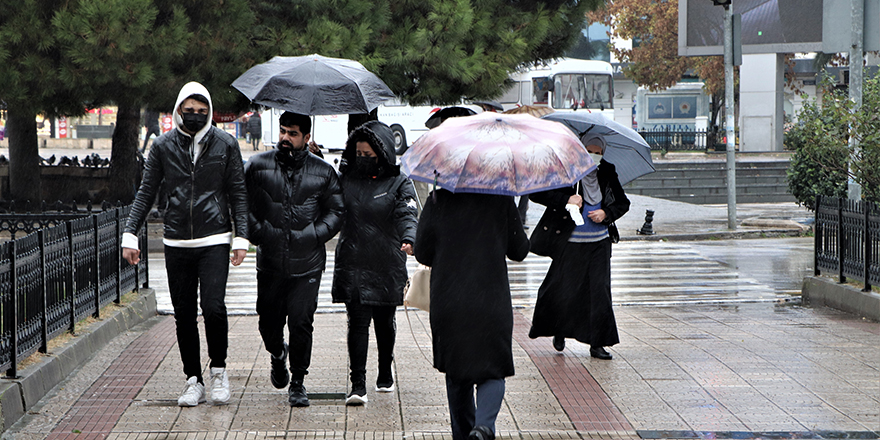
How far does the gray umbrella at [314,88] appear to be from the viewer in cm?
639

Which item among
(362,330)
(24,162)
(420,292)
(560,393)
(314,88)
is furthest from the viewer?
(24,162)

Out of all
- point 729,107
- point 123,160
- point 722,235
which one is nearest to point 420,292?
point 722,235

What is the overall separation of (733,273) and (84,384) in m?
9.74

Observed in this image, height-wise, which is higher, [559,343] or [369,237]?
[369,237]

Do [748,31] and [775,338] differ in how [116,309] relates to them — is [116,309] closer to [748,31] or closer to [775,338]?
[775,338]

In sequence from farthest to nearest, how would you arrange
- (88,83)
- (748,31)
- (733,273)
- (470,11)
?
(748,31)
(470,11)
(88,83)
(733,273)

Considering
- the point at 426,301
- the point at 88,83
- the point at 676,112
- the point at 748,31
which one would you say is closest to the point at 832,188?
the point at 748,31

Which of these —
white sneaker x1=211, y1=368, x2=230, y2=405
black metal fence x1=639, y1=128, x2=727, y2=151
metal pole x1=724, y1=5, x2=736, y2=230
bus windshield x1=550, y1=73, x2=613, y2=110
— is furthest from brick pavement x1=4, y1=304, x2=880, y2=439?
black metal fence x1=639, y1=128, x2=727, y2=151

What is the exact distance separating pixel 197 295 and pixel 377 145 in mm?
1393

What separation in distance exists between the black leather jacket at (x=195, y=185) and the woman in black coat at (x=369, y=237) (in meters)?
0.64

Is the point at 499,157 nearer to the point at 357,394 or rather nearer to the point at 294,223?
the point at 294,223

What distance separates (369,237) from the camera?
592cm

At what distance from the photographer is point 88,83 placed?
1552 centimetres

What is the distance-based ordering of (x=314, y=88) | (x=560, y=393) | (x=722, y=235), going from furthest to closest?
1. (x=722, y=235)
2. (x=314, y=88)
3. (x=560, y=393)
